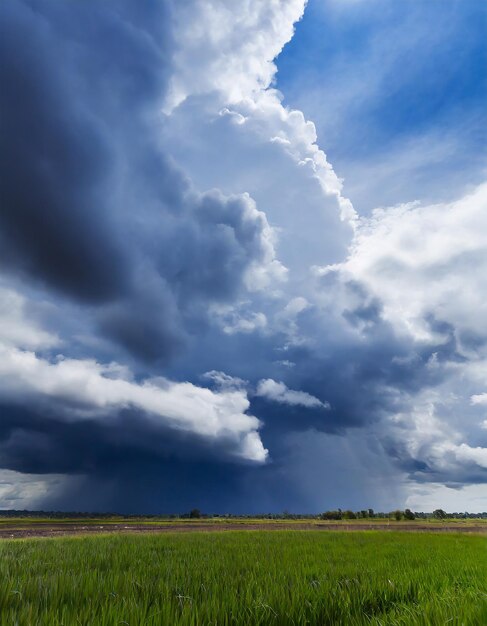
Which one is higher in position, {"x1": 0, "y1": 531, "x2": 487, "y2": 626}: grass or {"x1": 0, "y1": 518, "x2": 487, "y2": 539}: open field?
{"x1": 0, "y1": 518, "x2": 487, "y2": 539}: open field

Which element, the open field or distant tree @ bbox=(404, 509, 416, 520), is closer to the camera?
the open field

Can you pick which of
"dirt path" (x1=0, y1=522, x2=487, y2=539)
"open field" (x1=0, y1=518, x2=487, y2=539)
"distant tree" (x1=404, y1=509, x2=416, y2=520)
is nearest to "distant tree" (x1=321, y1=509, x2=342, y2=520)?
"distant tree" (x1=404, y1=509, x2=416, y2=520)

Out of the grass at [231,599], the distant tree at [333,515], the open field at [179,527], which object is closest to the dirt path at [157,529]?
the open field at [179,527]

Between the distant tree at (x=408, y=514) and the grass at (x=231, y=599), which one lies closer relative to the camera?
the grass at (x=231, y=599)

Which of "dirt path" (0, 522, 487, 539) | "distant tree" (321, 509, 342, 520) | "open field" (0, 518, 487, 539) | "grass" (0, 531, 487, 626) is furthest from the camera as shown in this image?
"distant tree" (321, 509, 342, 520)

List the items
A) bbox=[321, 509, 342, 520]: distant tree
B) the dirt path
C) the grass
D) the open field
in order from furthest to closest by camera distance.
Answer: bbox=[321, 509, 342, 520]: distant tree < the open field < the dirt path < the grass

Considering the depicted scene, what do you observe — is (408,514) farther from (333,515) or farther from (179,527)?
(179,527)

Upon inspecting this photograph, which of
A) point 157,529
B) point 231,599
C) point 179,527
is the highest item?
point 179,527

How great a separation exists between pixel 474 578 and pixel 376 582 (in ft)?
10.3

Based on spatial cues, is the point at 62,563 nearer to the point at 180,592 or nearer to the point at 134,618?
the point at 180,592

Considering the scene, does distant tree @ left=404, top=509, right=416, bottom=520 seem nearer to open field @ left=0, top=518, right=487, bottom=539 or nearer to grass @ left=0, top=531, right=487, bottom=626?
open field @ left=0, top=518, right=487, bottom=539

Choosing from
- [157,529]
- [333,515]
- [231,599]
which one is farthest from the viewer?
[333,515]

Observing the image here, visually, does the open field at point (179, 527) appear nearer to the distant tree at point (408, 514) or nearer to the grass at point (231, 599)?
the grass at point (231, 599)

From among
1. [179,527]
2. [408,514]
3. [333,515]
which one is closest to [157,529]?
[179,527]
